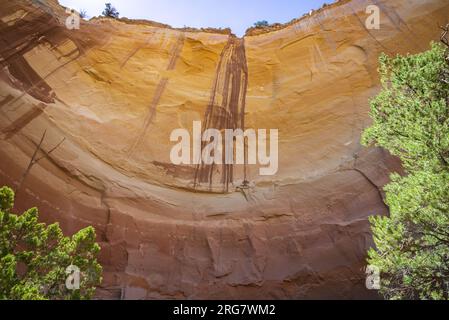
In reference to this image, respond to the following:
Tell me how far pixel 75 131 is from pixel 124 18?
6555 mm

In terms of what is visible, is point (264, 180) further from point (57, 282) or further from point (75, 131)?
point (57, 282)

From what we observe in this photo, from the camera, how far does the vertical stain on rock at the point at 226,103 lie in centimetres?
1509

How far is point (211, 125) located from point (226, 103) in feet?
4.26

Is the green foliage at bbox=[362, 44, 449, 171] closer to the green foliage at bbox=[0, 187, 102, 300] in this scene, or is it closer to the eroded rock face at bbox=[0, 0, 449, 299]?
the eroded rock face at bbox=[0, 0, 449, 299]

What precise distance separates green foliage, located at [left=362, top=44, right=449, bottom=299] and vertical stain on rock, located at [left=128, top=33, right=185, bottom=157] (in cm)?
977

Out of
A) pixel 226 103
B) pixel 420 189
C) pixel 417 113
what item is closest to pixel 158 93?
pixel 226 103

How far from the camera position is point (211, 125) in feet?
52.9

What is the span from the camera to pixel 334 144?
1503 centimetres

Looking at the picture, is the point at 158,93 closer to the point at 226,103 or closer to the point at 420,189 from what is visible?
the point at 226,103

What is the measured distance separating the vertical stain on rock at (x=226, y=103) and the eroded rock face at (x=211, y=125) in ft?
0.20

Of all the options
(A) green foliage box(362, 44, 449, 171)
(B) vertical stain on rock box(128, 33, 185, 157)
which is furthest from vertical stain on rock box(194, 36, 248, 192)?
(A) green foliage box(362, 44, 449, 171)

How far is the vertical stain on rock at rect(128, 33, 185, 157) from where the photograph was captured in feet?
49.5

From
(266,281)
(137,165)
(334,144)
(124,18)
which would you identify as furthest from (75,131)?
(334,144)


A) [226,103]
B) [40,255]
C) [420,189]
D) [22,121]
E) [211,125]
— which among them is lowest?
[40,255]
